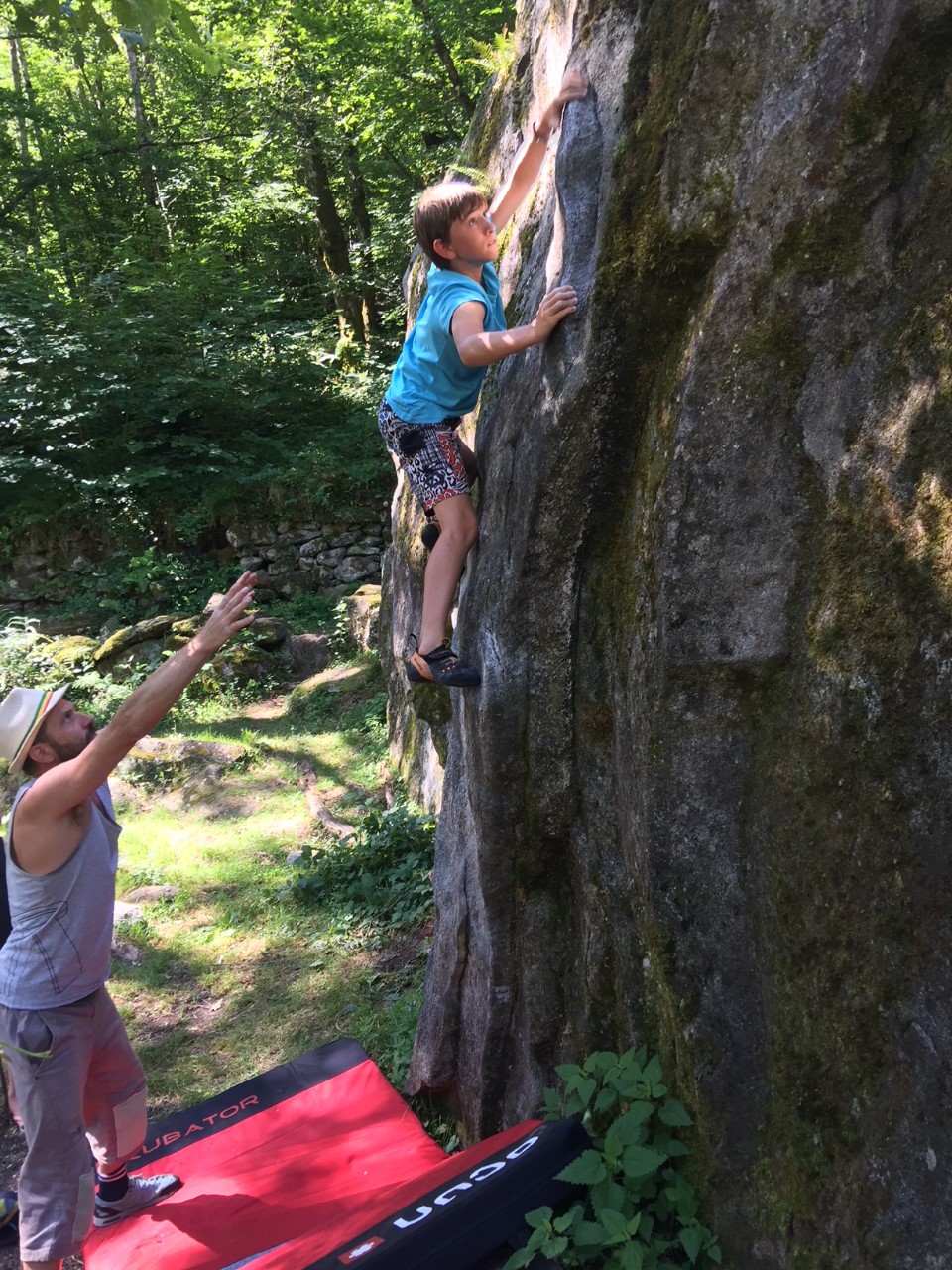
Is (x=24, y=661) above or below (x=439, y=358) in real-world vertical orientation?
below

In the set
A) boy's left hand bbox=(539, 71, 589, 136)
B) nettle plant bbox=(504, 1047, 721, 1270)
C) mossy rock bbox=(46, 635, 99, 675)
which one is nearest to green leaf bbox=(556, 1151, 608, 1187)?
nettle plant bbox=(504, 1047, 721, 1270)

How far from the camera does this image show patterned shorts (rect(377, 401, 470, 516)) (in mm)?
3641

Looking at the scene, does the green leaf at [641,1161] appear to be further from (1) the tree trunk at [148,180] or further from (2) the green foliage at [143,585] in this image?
(1) the tree trunk at [148,180]

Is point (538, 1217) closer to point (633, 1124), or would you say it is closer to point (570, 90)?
point (633, 1124)

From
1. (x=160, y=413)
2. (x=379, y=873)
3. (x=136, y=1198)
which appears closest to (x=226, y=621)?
(x=136, y=1198)

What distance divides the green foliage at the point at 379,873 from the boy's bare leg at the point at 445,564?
3.19 metres

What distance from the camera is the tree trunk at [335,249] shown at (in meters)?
18.5

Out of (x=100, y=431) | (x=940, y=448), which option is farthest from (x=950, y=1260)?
(x=100, y=431)

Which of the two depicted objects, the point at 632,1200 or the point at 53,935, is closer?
the point at 632,1200

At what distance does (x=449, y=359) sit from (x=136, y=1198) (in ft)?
11.7

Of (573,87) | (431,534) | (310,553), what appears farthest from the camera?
(310,553)

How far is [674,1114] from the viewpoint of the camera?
2576mm

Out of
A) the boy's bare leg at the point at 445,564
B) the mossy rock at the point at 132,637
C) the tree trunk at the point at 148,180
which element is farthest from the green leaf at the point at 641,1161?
the tree trunk at the point at 148,180

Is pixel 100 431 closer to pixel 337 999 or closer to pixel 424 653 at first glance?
pixel 337 999
